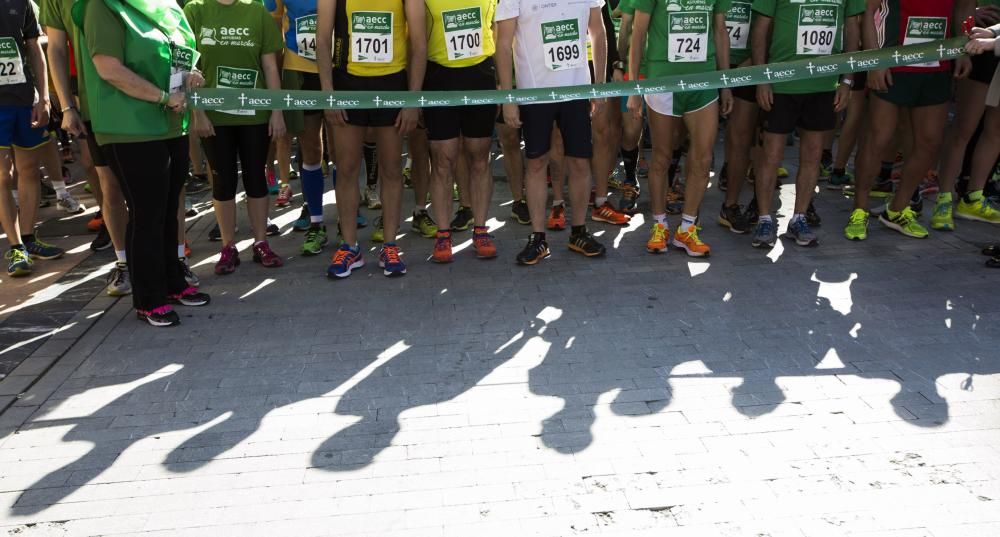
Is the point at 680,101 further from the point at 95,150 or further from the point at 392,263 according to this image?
the point at 95,150

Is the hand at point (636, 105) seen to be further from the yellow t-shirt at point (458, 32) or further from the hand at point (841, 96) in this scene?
the hand at point (841, 96)

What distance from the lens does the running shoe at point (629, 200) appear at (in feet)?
24.4

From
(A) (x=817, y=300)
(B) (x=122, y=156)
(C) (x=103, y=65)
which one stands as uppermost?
(C) (x=103, y=65)

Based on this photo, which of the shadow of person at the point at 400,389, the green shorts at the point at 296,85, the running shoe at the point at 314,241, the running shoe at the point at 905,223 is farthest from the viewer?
the running shoe at the point at 314,241

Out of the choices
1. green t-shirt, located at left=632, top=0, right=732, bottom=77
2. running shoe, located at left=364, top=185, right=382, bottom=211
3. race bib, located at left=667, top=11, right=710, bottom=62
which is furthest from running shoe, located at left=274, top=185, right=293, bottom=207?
race bib, located at left=667, top=11, right=710, bottom=62

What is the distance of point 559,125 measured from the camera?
6059 mm

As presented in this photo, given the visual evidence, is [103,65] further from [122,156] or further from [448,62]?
[448,62]

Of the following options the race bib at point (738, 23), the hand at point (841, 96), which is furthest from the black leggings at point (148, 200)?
the hand at point (841, 96)

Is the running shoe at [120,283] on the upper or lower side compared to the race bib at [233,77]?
lower

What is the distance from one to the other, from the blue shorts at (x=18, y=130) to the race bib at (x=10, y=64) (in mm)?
211

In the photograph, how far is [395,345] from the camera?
187 inches

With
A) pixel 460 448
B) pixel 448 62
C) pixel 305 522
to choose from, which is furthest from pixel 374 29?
pixel 305 522

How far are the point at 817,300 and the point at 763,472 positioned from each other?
2.14 metres

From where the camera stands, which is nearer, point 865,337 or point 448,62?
point 865,337
